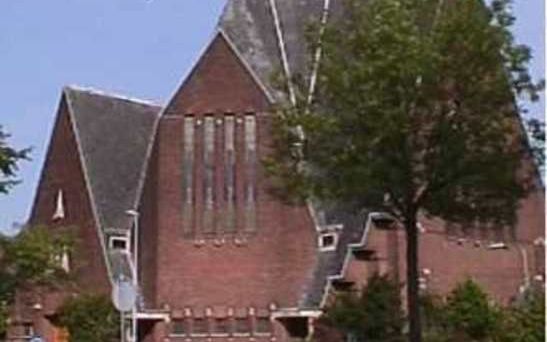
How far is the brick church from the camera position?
63938mm

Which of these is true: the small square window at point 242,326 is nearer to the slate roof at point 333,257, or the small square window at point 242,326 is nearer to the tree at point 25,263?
the slate roof at point 333,257

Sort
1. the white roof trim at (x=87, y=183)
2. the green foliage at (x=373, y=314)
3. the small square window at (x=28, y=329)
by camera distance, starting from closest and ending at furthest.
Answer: the green foliage at (x=373, y=314)
the white roof trim at (x=87, y=183)
the small square window at (x=28, y=329)

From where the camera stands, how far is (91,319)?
202 feet

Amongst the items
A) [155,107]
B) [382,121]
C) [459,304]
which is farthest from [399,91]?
[155,107]

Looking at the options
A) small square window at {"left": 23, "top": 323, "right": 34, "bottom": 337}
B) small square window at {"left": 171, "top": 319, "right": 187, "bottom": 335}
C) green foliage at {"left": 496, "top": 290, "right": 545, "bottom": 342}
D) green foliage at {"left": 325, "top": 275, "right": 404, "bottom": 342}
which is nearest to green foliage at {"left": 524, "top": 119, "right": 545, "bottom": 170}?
green foliage at {"left": 325, "top": 275, "right": 404, "bottom": 342}

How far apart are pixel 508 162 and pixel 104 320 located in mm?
35034

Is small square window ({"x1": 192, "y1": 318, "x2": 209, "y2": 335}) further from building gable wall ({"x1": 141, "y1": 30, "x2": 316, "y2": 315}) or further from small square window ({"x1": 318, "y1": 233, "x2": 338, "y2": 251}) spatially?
small square window ({"x1": 318, "y1": 233, "x2": 338, "y2": 251})

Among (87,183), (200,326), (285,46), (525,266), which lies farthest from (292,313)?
(525,266)

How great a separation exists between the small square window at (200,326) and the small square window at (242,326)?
1.41 meters

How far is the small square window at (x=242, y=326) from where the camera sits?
64188 millimetres

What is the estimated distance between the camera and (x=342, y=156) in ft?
90.3

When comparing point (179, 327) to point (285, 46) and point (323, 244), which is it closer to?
point (323, 244)

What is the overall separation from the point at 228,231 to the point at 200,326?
435 centimetres

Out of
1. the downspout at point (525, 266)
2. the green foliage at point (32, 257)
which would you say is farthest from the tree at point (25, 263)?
the downspout at point (525, 266)
